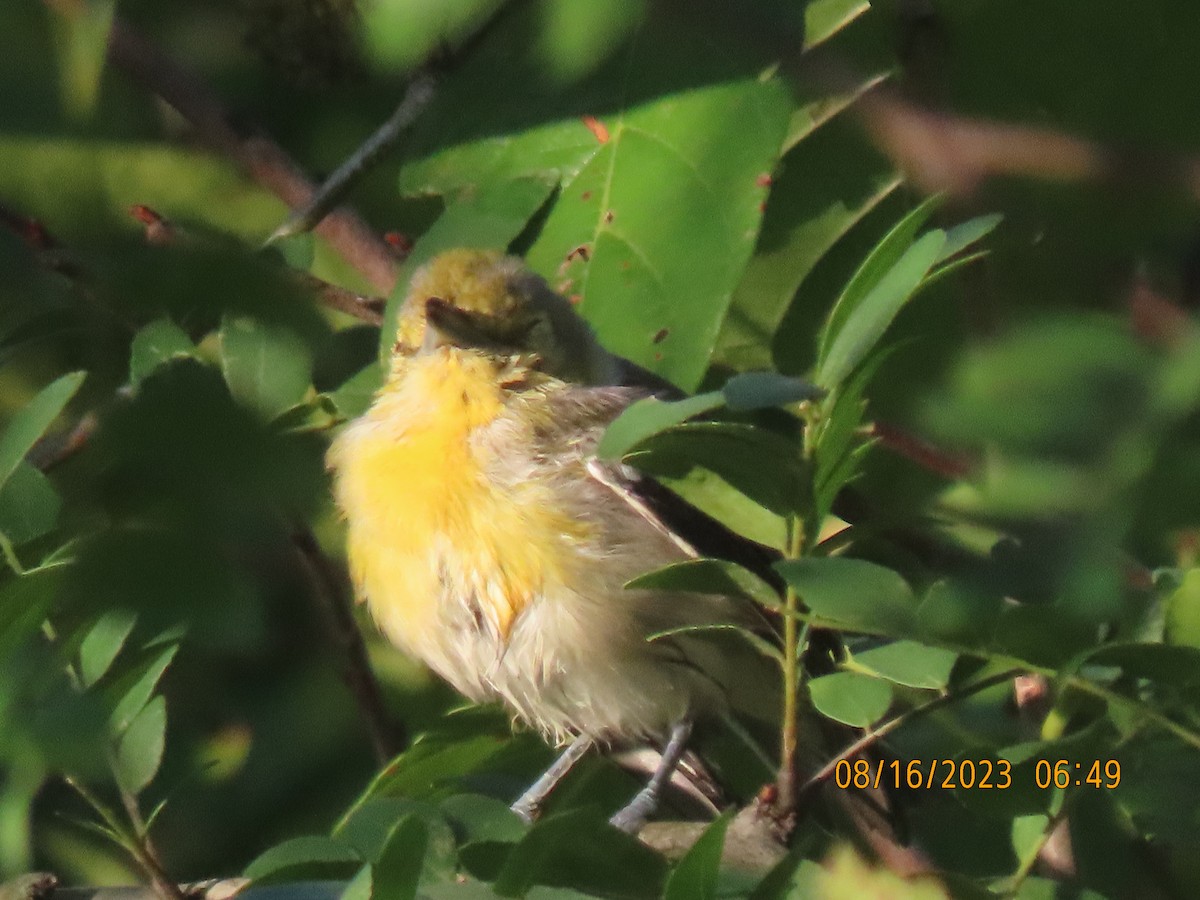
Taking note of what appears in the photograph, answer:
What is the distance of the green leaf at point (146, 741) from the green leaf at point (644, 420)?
90 cm

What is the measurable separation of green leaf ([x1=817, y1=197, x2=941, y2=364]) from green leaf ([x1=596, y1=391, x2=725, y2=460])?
32 centimetres

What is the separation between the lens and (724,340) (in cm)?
343

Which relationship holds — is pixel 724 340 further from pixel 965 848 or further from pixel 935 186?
pixel 935 186

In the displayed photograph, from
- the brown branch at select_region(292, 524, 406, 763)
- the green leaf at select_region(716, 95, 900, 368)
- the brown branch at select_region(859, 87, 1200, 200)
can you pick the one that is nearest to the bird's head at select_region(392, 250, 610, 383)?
the green leaf at select_region(716, 95, 900, 368)

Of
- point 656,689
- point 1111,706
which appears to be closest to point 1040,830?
point 1111,706

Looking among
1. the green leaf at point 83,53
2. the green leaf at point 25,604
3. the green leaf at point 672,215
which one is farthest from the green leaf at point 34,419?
the green leaf at point 672,215

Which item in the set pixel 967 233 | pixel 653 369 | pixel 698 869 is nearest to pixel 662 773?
pixel 653 369

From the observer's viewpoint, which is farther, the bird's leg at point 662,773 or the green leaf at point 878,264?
the bird's leg at point 662,773

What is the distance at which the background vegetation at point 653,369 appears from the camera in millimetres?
812

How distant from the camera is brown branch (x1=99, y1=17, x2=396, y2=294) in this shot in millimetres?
3414

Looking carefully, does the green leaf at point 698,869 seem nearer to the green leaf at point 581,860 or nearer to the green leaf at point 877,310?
the green leaf at point 581,860

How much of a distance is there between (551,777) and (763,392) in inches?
78.8

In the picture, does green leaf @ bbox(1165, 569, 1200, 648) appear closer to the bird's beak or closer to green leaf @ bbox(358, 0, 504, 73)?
green leaf @ bbox(358, 0, 504, 73)

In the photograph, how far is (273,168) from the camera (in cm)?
351
